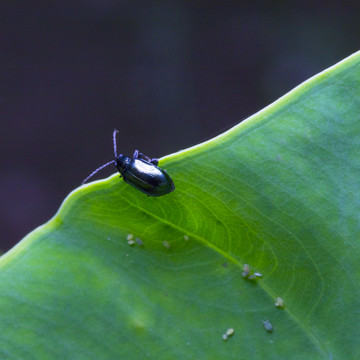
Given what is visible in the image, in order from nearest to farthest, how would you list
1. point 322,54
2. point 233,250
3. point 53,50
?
point 233,250, point 322,54, point 53,50

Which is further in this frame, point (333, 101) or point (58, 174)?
point (58, 174)

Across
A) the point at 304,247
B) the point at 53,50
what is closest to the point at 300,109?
the point at 304,247

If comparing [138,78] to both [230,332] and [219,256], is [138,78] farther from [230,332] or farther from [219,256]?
[230,332]

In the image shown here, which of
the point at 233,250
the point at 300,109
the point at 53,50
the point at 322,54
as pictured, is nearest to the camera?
the point at 300,109

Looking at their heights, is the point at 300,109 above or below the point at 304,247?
above

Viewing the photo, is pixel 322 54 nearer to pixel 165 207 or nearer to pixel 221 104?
pixel 221 104

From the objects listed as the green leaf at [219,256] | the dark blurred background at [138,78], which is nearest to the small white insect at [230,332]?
the green leaf at [219,256]

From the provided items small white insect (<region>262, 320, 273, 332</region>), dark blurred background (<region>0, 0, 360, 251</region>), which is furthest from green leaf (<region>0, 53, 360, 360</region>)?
dark blurred background (<region>0, 0, 360, 251</region>)
